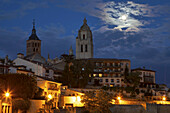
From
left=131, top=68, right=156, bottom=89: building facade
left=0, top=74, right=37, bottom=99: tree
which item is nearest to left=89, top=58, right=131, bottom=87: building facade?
left=131, top=68, right=156, bottom=89: building facade

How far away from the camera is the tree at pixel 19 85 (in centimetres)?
4544

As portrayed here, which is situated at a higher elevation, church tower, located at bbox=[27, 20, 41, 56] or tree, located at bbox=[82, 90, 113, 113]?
church tower, located at bbox=[27, 20, 41, 56]

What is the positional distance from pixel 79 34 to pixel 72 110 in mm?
70622

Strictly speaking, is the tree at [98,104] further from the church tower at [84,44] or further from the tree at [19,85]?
the church tower at [84,44]

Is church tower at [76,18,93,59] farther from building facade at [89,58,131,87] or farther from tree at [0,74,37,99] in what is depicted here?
tree at [0,74,37,99]

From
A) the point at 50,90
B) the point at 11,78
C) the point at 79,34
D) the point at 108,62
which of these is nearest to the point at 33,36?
the point at 79,34

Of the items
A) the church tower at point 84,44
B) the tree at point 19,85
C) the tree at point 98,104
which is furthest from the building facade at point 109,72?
the tree at point 98,104

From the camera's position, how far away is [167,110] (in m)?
46.8

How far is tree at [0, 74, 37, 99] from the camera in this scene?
4544 cm

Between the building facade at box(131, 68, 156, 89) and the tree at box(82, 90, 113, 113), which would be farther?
the building facade at box(131, 68, 156, 89)

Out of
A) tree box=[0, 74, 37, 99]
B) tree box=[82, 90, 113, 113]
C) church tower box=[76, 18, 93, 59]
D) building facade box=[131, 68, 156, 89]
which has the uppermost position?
church tower box=[76, 18, 93, 59]

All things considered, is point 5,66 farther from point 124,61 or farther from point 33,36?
point 33,36

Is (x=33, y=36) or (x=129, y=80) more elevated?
(x=33, y=36)

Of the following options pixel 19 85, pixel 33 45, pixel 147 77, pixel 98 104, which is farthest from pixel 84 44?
pixel 98 104
